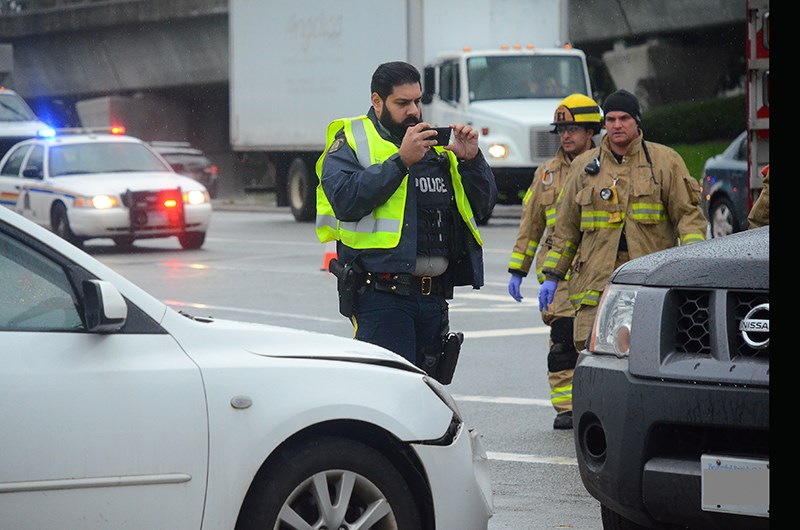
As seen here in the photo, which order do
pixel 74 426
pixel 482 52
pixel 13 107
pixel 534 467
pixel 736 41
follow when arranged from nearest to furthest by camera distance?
pixel 74 426, pixel 534 467, pixel 482 52, pixel 13 107, pixel 736 41

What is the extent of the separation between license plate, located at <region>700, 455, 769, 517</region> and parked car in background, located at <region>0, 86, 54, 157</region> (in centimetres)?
2671

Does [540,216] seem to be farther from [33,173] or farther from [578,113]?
[33,173]

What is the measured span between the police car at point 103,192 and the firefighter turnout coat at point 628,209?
44.2 feet

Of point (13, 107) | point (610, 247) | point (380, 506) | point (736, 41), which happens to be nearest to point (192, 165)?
point (13, 107)

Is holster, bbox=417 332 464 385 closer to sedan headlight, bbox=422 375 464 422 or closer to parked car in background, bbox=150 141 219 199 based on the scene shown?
sedan headlight, bbox=422 375 464 422

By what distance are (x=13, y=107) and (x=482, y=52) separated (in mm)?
10775

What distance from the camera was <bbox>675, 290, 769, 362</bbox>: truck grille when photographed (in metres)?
4.72

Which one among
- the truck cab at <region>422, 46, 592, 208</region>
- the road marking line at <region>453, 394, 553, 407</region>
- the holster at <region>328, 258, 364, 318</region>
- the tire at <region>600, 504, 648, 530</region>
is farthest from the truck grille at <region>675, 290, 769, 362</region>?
the truck cab at <region>422, 46, 592, 208</region>

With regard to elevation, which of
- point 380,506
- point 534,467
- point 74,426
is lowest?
point 534,467

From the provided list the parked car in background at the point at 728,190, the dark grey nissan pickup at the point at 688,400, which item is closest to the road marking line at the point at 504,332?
the parked car in background at the point at 728,190

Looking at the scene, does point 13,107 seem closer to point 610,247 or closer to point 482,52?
point 482,52

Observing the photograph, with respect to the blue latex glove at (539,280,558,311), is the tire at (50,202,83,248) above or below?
below

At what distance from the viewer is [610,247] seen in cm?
786

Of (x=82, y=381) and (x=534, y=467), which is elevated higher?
(x=82, y=381)
